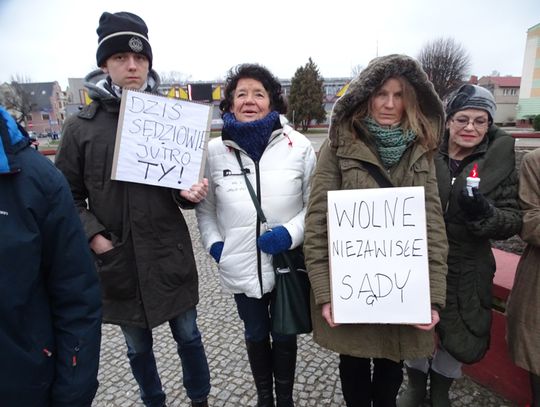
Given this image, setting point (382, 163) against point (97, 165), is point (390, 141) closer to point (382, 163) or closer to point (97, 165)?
point (382, 163)

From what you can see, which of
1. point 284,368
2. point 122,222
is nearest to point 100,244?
point 122,222

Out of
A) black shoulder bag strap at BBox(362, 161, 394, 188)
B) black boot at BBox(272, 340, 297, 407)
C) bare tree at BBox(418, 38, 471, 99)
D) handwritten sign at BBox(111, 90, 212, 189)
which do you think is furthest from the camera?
bare tree at BBox(418, 38, 471, 99)

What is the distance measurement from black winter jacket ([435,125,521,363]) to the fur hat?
0.42 ft

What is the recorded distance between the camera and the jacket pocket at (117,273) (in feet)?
5.72

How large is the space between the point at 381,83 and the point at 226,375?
2275 millimetres

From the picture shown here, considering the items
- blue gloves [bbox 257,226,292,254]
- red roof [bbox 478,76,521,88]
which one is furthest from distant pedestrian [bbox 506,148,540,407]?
red roof [bbox 478,76,521,88]

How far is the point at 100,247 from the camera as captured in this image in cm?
172

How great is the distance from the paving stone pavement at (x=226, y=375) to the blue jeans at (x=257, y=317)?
25.1 inches

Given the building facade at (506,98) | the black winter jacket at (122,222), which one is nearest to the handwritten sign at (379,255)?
the black winter jacket at (122,222)

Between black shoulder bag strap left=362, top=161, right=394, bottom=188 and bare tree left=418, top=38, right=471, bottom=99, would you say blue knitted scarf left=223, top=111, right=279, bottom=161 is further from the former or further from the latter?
bare tree left=418, top=38, right=471, bottom=99

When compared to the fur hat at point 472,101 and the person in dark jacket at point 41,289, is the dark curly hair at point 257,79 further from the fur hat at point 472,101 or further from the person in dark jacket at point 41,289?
the person in dark jacket at point 41,289

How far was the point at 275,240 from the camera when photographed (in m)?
1.71

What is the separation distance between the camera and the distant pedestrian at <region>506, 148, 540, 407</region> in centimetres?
168

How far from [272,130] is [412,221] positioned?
85 cm
